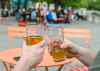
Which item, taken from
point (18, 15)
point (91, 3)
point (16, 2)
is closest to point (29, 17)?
Result: point (18, 15)

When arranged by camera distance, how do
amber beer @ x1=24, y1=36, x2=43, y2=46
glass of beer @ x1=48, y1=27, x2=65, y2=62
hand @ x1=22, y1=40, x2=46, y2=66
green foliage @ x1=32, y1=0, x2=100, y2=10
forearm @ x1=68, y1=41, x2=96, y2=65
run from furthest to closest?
green foliage @ x1=32, y1=0, x2=100, y2=10 < forearm @ x1=68, y1=41, x2=96, y2=65 < glass of beer @ x1=48, y1=27, x2=65, y2=62 < amber beer @ x1=24, y1=36, x2=43, y2=46 < hand @ x1=22, y1=40, x2=46, y2=66

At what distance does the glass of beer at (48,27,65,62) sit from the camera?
9.02 ft

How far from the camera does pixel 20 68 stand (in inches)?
94.3

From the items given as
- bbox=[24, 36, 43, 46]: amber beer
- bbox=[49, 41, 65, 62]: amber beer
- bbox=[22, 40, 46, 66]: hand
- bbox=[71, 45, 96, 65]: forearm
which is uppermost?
bbox=[24, 36, 43, 46]: amber beer

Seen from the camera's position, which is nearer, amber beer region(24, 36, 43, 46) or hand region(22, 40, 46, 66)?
hand region(22, 40, 46, 66)

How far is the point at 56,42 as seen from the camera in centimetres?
276

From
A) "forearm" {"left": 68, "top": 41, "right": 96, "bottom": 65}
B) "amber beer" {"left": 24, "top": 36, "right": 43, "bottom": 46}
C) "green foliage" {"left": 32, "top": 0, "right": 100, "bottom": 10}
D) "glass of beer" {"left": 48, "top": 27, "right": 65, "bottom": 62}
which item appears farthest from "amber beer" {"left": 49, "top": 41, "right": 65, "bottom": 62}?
"green foliage" {"left": 32, "top": 0, "right": 100, "bottom": 10}

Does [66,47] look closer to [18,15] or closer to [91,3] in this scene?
[18,15]

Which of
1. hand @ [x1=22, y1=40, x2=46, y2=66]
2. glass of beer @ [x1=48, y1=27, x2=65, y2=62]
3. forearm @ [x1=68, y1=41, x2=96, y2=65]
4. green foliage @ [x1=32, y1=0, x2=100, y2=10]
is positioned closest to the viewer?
hand @ [x1=22, y1=40, x2=46, y2=66]

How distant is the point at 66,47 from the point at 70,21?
117 feet

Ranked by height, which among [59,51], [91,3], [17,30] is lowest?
[91,3]

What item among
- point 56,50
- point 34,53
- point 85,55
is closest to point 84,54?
point 85,55

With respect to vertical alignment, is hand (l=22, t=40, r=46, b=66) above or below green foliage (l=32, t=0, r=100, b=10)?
above

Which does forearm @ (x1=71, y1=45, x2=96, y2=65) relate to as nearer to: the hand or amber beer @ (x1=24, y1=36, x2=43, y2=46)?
amber beer @ (x1=24, y1=36, x2=43, y2=46)
